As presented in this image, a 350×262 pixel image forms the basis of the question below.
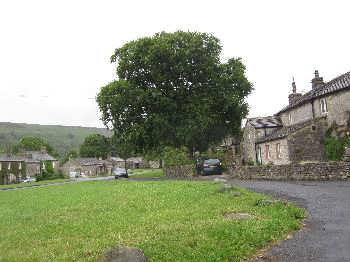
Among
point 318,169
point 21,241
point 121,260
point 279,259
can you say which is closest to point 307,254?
point 279,259

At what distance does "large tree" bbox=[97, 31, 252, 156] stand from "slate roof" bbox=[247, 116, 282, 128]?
151 cm

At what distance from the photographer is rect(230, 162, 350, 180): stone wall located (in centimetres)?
2470

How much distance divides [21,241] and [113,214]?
13.1 ft

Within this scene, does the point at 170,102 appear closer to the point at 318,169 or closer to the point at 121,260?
the point at 318,169

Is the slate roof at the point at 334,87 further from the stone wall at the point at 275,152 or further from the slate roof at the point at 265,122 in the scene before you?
the slate roof at the point at 265,122

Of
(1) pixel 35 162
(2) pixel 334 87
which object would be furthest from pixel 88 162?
(2) pixel 334 87

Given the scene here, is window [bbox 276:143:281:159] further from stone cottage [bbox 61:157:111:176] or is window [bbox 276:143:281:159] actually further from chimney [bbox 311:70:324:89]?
stone cottage [bbox 61:157:111:176]

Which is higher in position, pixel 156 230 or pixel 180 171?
pixel 180 171

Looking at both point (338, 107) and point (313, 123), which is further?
point (313, 123)

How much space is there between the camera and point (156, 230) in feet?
36.8

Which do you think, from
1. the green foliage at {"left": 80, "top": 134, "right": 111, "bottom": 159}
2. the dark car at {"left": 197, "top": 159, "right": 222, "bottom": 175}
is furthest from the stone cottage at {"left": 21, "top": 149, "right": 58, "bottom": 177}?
the dark car at {"left": 197, "top": 159, "right": 222, "bottom": 175}

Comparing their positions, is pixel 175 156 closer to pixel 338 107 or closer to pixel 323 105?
pixel 323 105

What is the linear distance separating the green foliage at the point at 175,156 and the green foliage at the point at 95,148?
105 m

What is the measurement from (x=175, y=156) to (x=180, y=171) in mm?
2536
